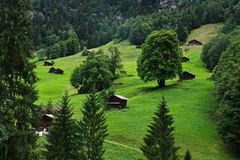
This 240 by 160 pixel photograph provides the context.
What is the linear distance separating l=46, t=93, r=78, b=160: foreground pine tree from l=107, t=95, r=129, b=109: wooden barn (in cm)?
4412

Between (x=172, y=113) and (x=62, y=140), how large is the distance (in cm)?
4103

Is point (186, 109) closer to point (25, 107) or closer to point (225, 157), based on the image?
point (225, 157)

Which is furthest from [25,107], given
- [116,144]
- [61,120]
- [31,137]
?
[116,144]

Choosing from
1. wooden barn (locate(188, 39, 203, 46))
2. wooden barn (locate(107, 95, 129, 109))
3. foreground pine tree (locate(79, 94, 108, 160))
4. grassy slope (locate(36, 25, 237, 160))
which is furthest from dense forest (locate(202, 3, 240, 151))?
wooden barn (locate(188, 39, 203, 46))

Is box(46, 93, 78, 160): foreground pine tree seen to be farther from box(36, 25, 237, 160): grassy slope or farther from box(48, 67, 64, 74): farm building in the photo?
box(48, 67, 64, 74): farm building

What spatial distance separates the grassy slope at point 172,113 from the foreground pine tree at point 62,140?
16.3m

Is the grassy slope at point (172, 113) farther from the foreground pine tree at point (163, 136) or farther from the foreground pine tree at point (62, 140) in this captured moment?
the foreground pine tree at point (62, 140)

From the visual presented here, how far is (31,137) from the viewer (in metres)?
25.1

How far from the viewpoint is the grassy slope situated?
59.0 metres

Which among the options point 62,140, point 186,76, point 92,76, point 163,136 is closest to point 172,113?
point 163,136

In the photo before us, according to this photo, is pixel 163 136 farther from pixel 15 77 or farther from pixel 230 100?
pixel 230 100

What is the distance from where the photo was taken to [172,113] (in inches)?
2933

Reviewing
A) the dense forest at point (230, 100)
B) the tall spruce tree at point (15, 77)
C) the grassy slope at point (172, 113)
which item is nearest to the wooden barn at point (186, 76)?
the grassy slope at point (172, 113)

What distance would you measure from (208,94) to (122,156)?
4036 centimetres
